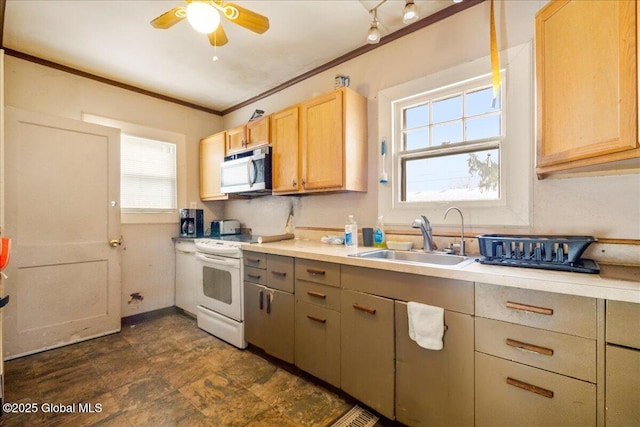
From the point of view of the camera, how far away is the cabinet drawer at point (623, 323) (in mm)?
981

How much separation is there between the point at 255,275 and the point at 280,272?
1.08 ft

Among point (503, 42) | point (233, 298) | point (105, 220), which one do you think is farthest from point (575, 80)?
point (105, 220)

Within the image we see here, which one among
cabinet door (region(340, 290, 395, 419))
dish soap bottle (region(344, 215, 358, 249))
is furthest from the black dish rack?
dish soap bottle (region(344, 215, 358, 249))

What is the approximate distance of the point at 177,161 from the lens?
3.61 meters

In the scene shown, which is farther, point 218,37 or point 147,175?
point 147,175

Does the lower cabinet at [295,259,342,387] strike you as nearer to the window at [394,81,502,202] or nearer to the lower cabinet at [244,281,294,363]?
the lower cabinet at [244,281,294,363]

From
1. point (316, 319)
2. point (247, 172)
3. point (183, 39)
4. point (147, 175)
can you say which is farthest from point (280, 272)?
point (147, 175)

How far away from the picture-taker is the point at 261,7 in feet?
6.56

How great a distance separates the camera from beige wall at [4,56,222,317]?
2605 millimetres

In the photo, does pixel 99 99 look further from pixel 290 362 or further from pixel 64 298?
pixel 290 362

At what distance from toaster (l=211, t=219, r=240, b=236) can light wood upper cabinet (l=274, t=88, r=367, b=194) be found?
4.76ft

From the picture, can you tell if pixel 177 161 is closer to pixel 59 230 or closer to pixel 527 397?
pixel 59 230

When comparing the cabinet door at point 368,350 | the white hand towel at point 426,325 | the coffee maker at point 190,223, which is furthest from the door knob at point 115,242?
the white hand towel at point 426,325

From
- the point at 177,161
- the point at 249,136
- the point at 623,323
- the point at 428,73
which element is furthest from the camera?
the point at 177,161
